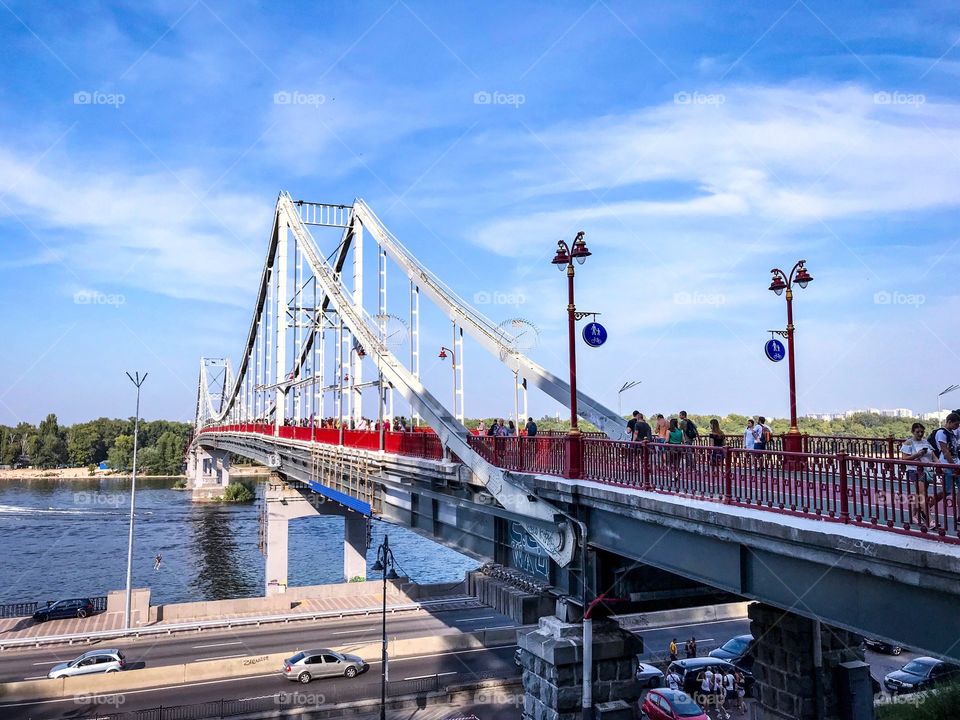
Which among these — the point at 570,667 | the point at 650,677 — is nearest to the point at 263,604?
the point at 650,677

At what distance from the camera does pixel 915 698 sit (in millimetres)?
22484

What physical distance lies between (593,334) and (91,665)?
21.3m

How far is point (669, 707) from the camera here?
65.8 ft

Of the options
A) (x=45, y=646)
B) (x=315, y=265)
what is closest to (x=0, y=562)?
(x=45, y=646)

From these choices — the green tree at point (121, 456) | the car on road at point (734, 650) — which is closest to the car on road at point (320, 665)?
the car on road at point (734, 650)

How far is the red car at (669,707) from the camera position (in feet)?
65.3

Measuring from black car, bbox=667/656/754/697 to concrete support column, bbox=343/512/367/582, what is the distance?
2179cm

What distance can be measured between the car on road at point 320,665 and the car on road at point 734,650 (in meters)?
13.2

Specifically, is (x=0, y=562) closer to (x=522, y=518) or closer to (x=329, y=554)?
(x=329, y=554)

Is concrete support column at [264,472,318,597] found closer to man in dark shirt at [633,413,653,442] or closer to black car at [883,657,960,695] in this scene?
black car at [883,657,960,695]

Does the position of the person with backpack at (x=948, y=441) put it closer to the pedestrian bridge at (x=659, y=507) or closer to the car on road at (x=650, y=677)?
the pedestrian bridge at (x=659, y=507)

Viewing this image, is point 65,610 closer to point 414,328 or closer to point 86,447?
point 414,328

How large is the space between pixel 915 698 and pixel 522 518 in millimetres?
16801

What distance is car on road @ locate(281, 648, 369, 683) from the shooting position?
23.4 metres
